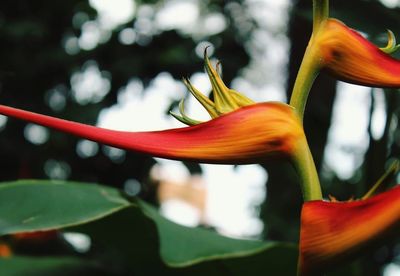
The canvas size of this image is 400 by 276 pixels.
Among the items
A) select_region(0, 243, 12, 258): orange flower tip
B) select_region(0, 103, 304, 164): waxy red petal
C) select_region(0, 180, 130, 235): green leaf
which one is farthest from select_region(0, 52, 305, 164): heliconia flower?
select_region(0, 243, 12, 258): orange flower tip

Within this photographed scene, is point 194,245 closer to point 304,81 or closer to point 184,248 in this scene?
point 184,248

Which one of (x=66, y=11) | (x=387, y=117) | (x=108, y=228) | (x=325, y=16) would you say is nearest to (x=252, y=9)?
(x=66, y=11)

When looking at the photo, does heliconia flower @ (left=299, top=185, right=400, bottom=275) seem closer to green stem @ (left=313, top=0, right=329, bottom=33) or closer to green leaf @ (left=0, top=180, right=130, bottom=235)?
green stem @ (left=313, top=0, right=329, bottom=33)

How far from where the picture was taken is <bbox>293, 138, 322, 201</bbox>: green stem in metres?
0.47

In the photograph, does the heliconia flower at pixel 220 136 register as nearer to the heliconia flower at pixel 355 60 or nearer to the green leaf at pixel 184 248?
the heliconia flower at pixel 355 60

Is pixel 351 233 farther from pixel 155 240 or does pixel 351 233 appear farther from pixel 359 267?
pixel 359 267

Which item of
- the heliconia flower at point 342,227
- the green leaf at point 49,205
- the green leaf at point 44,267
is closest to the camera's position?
the heliconia flower at point 342,227

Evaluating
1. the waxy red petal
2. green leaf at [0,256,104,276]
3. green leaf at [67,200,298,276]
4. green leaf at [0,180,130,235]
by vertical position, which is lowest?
green leaf at [0,256,104,276]

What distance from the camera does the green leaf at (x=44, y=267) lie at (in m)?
0.93

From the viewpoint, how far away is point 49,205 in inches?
31.9

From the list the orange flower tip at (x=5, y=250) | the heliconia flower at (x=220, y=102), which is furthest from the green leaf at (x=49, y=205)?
the orange flower tip at (x=5, y=250)

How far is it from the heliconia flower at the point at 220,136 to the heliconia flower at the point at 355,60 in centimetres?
5

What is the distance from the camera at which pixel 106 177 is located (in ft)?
5.70

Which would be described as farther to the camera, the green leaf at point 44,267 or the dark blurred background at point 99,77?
the dark blurred background at point 99,77
